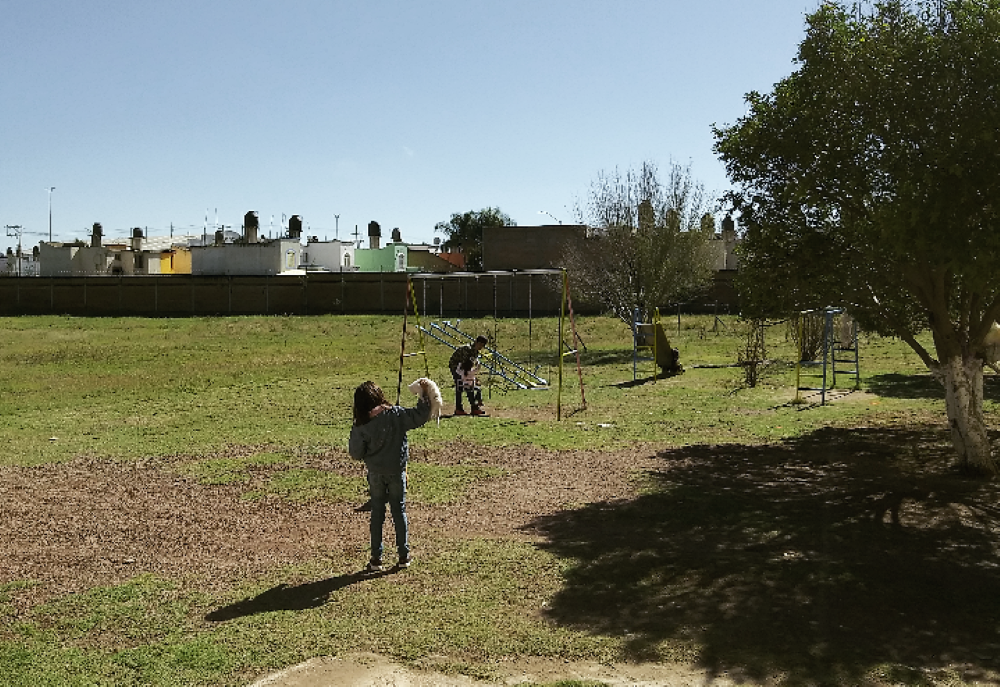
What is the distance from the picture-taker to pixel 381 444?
26.7ft

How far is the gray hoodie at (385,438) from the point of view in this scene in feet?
26.7

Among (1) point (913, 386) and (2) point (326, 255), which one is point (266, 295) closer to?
(2) point (326, 255)

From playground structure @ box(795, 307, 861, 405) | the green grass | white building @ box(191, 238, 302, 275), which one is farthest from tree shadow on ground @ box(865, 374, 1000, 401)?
white building @ box(191, 238, 302, 275)

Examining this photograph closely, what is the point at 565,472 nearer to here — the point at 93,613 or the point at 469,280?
the point at 93,613

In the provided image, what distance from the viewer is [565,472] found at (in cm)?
1304

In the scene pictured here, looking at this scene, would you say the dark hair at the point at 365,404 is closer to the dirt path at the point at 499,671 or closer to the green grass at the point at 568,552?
the green grass at the point at 568,552

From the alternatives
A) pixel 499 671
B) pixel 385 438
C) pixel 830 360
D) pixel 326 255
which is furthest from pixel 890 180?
pixel 326 255

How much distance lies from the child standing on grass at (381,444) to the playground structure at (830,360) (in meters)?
9.61

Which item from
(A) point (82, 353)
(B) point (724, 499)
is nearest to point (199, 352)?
(A) point (82, 353)

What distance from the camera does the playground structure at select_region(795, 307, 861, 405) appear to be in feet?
66.5

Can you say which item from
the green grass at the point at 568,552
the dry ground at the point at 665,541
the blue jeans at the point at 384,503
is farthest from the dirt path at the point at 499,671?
the blue jeans at the point at 384,503

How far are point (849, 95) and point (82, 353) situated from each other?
27451 millimetres

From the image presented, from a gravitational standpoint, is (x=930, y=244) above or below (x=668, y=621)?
above

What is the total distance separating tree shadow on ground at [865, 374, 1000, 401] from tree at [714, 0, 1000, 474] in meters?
7.47
